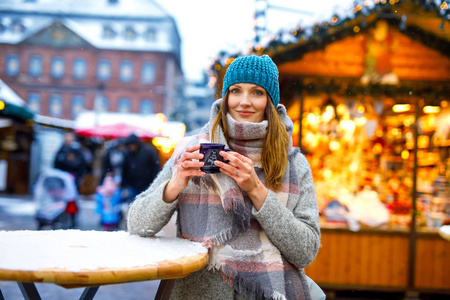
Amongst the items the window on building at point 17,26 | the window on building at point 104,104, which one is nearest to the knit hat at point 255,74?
the window on building at point 17,26

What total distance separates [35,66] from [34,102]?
2771mm

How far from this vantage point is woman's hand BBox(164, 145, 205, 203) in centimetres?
149

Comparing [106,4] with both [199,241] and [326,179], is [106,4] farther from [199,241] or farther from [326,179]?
[199,241]

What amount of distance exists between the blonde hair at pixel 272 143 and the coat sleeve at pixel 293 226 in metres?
0.11

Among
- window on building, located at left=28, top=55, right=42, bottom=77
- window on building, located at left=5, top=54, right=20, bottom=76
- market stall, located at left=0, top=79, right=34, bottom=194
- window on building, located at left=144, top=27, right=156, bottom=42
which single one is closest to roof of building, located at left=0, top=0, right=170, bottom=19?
window on building, located at left=144, top=27, right=156, bottom=42

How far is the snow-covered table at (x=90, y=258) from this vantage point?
1.18 metres

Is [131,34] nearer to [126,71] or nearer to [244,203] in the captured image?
[126,71]

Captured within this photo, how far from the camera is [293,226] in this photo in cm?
154

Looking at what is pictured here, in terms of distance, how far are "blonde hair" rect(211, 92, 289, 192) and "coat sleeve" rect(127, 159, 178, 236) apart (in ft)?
0.90

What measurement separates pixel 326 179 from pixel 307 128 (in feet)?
Result: 2.19

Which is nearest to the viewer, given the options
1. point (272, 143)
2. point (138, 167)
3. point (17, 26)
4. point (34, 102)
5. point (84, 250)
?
point (84, 250)

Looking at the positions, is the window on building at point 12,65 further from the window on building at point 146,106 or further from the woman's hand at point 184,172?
the woman's hand at point 184,172

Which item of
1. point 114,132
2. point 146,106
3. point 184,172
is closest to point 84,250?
point 184,172

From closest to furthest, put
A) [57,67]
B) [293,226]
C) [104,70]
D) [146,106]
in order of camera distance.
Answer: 1. [293,226]
2. [57,67]
3. [104,70]
4. [146,106]
